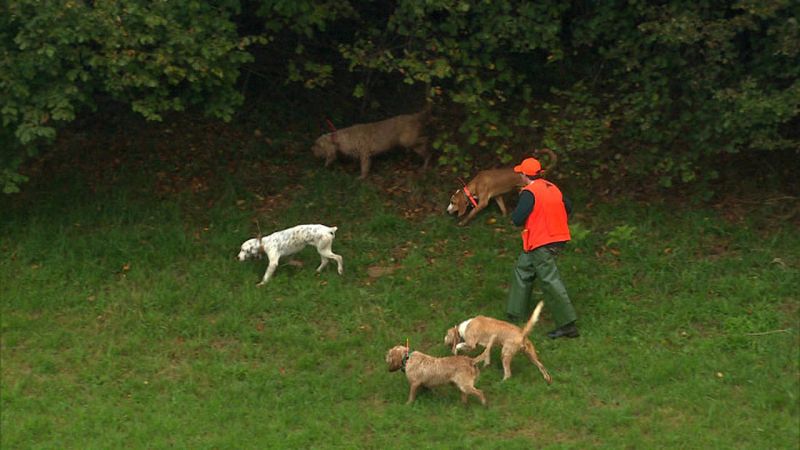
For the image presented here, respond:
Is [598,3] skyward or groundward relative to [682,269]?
skyward

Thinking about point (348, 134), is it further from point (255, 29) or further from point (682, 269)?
point (682, 269)

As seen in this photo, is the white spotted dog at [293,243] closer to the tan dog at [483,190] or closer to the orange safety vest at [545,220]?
the tan dog at [483,190]

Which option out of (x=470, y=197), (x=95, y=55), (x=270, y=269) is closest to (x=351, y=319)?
(x=270, y=269)

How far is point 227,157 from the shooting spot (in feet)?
50.0

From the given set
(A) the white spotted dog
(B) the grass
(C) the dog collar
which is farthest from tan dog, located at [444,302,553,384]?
(C) the dog collar

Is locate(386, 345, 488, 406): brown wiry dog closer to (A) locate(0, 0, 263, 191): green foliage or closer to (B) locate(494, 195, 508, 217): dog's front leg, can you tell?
(B) locate(494, 195, 508, 217): dog's front leg

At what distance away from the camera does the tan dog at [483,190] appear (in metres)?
13.6

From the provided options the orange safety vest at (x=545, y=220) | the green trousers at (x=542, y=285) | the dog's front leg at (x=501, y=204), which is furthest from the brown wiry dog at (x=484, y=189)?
the orange safety vest at (x=545, y=220)

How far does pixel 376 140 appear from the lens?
48.8 feet

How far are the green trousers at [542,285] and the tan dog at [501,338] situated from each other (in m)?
0.52

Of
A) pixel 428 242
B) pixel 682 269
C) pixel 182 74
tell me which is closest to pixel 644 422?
pixel 682 269

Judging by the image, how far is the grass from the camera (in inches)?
382

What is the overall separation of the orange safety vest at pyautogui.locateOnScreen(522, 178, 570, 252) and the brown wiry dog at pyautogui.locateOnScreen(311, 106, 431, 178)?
13.2ft

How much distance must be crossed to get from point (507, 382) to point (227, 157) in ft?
21.0
